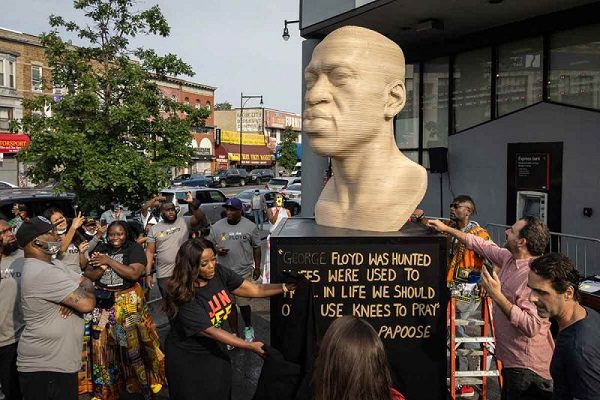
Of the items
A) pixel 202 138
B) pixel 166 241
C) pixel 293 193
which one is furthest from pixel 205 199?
pixel 202 138

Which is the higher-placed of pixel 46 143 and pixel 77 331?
pixel 46 143

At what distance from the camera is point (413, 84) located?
13812 mm

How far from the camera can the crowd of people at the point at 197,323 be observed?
234 centimetres

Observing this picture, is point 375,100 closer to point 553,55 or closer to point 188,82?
point 553,55

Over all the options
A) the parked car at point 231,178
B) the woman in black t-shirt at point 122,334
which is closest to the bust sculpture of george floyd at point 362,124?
the woman in black t-shirt at point 122,334

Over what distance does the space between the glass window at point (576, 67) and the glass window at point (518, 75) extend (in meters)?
0.32

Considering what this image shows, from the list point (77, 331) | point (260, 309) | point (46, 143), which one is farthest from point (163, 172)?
point (77, 331)

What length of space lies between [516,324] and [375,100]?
199cm

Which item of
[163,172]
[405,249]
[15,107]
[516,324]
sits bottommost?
[516,324]

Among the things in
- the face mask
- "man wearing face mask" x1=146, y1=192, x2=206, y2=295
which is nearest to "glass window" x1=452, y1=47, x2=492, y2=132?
"man wearing face mask" x1=146, y1=192, x2=206, y2=295

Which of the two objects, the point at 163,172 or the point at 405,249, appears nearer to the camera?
the point at 405,249

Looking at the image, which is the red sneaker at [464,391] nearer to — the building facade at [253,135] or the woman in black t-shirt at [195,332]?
the woman in black t-shirt at [195,332]

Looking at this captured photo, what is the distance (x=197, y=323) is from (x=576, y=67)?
9.90 meters

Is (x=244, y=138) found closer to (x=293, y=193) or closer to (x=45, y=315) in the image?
(x=293, y=193)
